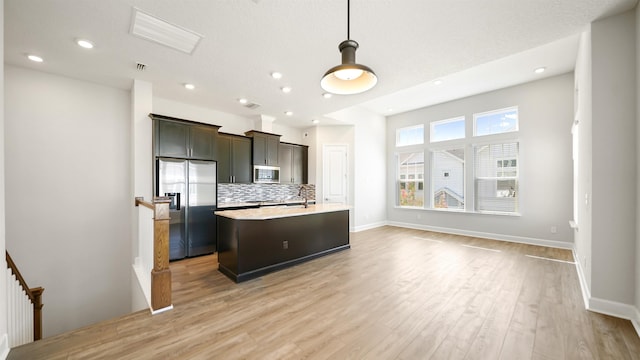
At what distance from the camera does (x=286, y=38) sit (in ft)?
8.48

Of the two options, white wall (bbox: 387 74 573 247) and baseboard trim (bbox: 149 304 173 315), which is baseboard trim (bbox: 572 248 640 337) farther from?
baseboard trim (bbox: 149 304 173 315)

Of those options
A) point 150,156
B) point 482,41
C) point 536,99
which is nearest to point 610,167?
point 482,41

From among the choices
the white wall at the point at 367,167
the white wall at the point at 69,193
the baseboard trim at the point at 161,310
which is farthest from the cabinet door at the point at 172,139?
the white wall at the point at 367,167

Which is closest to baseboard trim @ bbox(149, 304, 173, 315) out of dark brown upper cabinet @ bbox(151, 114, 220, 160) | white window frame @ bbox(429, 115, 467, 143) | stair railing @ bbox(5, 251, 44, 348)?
stair railing @ bbox(5, 251, 44, 348)

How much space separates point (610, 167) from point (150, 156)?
18.8ft

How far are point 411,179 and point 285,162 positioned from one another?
3655 millimetres

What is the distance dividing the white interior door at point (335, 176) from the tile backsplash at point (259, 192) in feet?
1.26

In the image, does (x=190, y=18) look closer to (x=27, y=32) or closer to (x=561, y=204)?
(x=27, y=32)

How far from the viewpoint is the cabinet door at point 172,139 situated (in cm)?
391

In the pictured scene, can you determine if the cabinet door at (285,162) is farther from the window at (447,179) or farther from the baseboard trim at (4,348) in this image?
the baseboard trim at (4,348)

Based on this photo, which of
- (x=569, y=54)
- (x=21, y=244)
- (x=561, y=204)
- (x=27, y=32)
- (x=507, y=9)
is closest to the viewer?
(x=507, y=9)

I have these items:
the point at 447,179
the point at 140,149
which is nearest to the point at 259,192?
the point at 140,149

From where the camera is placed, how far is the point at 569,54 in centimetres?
381

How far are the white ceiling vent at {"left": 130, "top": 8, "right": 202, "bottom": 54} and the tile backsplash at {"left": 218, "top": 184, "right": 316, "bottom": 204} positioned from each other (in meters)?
2.92
